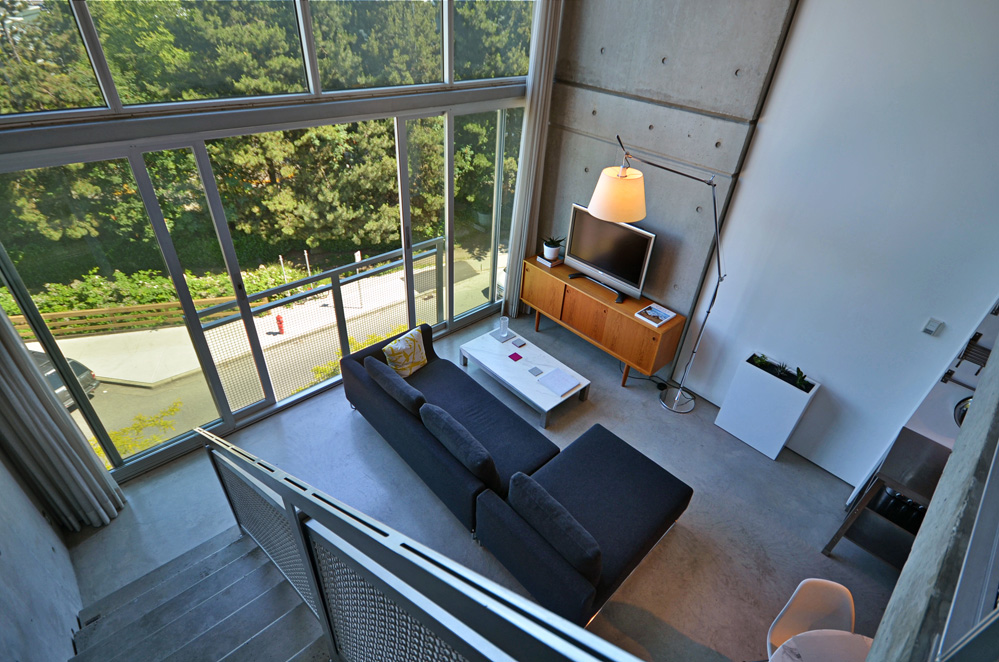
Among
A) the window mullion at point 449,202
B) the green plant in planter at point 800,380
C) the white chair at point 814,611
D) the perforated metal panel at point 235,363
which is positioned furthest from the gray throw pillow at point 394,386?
the green plant in planter at point 800,380

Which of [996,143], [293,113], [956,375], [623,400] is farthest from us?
[623,400]

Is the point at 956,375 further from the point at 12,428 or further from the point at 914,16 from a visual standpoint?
the point at 12,428

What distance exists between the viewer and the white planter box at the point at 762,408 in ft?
13.4

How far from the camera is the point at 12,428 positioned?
298 centimetres

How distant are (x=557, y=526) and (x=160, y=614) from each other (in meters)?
2.00

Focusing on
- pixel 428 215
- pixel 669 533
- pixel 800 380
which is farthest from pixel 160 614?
pixel 800 380

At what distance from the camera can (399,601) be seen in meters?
0.83

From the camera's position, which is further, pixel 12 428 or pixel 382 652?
pixel 12 428

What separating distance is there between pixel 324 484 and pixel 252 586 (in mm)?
1488

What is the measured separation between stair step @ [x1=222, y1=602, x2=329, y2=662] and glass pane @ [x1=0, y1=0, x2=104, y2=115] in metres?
3.02

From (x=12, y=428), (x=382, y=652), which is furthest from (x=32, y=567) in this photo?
(x=382, y=652)

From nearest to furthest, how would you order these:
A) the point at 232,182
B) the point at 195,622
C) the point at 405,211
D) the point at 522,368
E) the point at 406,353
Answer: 1. the point at 195,622
2. the point at 232,182
3. the point at 406,353
4. the point at 405,211
5. the point at 522,368

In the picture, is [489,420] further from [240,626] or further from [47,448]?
[47,448]

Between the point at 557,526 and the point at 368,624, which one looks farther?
the point at 557,526
